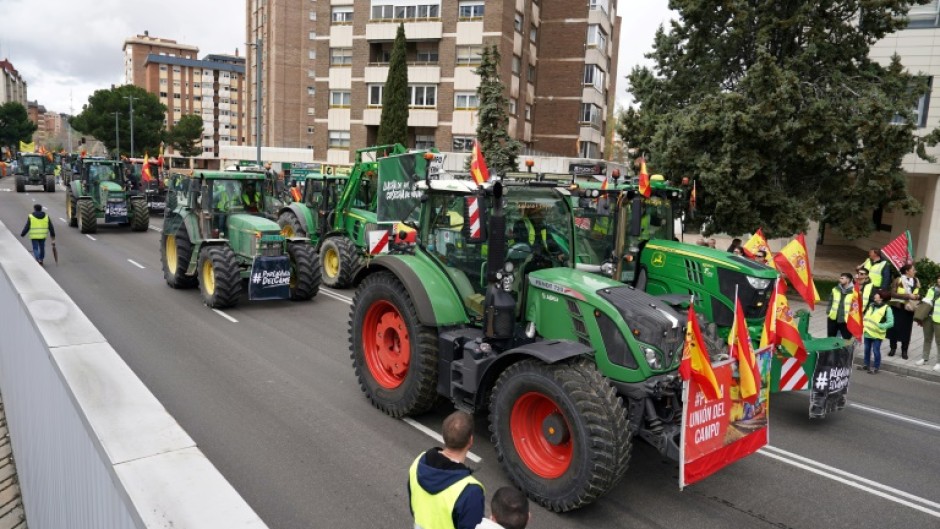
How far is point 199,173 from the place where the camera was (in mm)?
12516

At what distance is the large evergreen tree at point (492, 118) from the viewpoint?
93.1 feet

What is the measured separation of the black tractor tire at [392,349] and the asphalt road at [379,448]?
0.88 ft

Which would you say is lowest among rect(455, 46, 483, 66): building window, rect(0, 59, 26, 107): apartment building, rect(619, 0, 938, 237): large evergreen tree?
rect(619, 0, 938, 237): large evergreen tree

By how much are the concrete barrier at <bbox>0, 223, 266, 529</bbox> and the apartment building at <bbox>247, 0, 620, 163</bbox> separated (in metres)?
34.1

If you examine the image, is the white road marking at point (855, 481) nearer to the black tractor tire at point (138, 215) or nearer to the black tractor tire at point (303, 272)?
the black tractor tire at point (303, 272)

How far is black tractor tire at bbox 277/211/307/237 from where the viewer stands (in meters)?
15.8

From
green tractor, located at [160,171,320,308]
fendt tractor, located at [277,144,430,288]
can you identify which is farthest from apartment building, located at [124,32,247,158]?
green tractor, located at [160,171,320,308]

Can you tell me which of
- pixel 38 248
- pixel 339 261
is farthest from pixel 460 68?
pixel 38 248

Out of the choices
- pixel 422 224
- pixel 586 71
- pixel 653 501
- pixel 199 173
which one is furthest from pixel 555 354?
pixel 586 71

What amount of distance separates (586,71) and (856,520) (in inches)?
1639

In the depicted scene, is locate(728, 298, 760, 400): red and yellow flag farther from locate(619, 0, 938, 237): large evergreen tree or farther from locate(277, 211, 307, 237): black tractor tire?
locate(277, 211, 307, 237): black tractor tire

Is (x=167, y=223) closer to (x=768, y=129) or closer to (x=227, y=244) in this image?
(x=227, y=244)

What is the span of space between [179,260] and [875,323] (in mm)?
12684

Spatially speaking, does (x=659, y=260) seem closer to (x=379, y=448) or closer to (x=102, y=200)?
(x=379, y=448)
